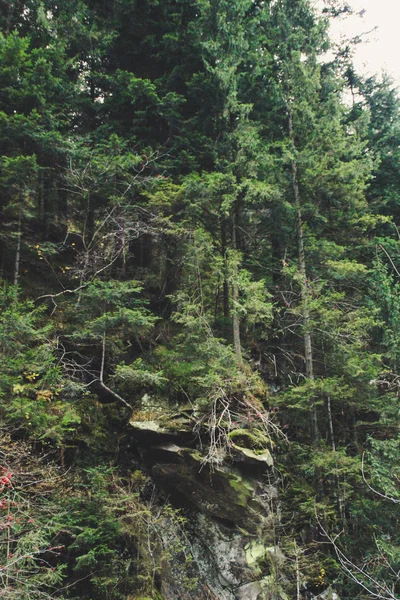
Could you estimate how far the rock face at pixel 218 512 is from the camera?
25.6ft

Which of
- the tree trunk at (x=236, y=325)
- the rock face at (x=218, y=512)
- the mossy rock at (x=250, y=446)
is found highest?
the tree trunk at (x=236, y=325)

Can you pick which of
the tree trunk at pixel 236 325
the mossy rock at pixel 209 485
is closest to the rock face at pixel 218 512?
the mossy rock at pixel 209 485

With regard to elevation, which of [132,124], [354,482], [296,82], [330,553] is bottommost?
[330,553]

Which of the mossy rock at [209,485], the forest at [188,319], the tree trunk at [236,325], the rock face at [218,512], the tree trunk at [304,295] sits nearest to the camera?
the forest at [188,319]

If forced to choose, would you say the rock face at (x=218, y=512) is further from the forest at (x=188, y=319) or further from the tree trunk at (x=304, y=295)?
the tree trunk at (x=304, y=295)

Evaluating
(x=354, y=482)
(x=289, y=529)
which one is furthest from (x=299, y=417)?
(x=289, y=529)

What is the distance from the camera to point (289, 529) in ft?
30.2

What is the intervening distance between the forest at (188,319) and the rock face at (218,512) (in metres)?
0.04

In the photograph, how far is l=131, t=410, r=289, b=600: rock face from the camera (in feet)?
25.6

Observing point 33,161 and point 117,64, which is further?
point 117,64

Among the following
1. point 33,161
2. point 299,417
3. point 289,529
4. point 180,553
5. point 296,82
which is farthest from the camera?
point 296,82

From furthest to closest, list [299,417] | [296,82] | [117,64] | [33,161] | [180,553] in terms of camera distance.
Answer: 1. [117,64]
2. [296,82]
3. [299,417]
4. [33,161]
5. [180,553]

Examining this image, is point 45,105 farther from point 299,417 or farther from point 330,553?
point 330,553

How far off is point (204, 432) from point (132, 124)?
9730 mm
